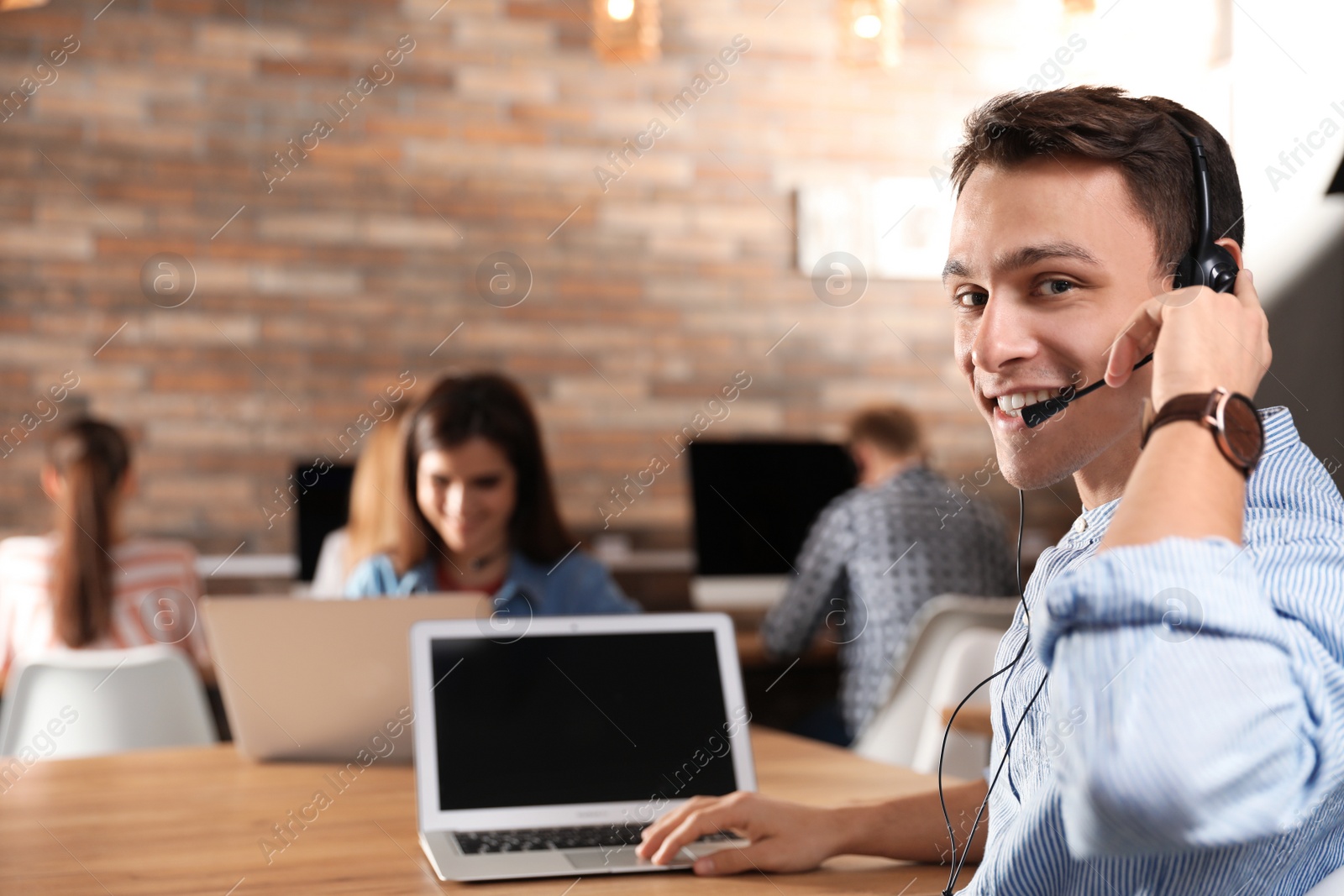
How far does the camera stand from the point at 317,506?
439 centimetres

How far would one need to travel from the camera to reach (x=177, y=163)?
4621 mm

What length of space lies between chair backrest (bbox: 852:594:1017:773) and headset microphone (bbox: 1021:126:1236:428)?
186cm

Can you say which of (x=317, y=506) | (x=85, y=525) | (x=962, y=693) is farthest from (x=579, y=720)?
(x=317, y=506)

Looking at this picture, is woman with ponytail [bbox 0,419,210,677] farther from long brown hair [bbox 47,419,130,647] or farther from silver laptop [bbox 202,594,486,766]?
silver laptop [bbox 202,594,486,766]

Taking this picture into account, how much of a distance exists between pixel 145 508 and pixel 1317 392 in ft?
13.3

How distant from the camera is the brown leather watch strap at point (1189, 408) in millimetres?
852

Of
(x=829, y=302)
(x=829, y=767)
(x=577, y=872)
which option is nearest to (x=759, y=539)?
(x=829, y=302)

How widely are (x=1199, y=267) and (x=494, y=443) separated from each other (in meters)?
1.98


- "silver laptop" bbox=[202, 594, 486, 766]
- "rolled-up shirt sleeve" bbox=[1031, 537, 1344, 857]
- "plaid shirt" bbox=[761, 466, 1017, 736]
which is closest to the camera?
"rolled-up shirt sleeve" bbox=[1031, 537, 1344, 857]

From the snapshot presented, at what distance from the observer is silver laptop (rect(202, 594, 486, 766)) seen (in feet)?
6.30

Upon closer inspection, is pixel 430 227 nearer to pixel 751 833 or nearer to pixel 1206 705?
pixel 751 833

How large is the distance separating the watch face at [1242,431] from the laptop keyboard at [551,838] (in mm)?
725

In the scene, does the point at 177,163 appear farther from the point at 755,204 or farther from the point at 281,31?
the point at 755,204

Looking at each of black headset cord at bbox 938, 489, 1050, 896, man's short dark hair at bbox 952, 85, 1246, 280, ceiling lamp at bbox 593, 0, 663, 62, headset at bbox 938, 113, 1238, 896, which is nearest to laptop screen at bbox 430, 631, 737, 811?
black headset cord at bbox 938, 489, 1050, 896
